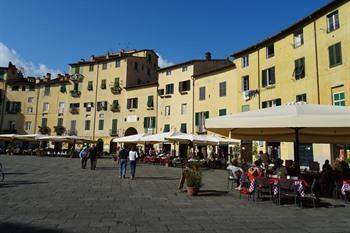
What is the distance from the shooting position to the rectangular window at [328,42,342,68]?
22062mm

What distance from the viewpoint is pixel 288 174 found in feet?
33.0

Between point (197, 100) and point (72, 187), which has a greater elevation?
point (197, 100)

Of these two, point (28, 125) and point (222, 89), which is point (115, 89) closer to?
point (28, 125)

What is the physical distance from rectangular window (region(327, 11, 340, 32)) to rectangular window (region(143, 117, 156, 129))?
2633cm

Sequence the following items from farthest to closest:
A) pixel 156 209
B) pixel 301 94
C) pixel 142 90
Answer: pixel 142 90 → pixel 301 94 → pixel 156 209

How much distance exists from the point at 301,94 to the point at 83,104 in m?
36.4

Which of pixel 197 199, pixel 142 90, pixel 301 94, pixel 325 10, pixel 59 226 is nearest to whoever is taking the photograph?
pixel 59 226

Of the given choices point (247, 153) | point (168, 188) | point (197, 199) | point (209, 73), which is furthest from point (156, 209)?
point (209, 73)

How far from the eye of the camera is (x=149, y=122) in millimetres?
45531

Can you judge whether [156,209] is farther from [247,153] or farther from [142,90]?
[142,90]

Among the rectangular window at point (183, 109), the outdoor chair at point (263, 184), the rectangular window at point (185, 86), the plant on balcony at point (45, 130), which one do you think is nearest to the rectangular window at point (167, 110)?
the rectangular window at point (183, 109)

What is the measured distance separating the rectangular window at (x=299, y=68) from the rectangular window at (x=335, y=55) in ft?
8.82

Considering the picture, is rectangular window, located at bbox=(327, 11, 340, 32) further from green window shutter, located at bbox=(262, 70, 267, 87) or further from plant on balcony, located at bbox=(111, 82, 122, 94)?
plant on balcony, located at bbox=(111, 82, 122, 94)

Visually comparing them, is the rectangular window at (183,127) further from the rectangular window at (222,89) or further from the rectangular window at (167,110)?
the rectangular window at (222,89)
